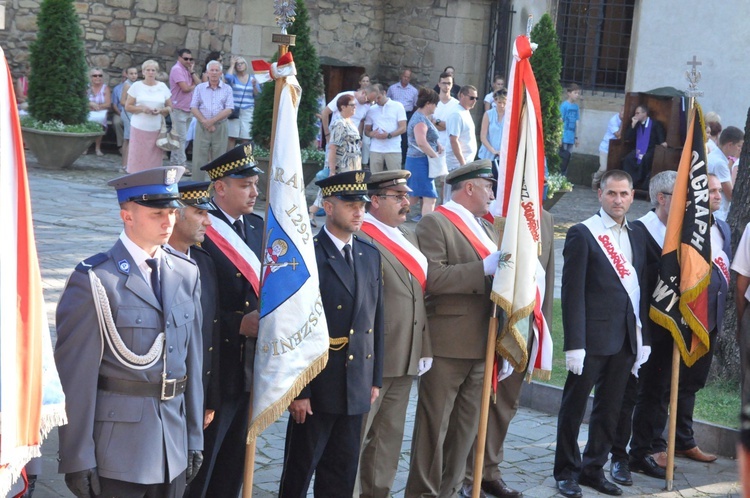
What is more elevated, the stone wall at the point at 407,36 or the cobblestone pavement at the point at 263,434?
the stone wall at the point at 407,36

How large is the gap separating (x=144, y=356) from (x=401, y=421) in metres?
1.97

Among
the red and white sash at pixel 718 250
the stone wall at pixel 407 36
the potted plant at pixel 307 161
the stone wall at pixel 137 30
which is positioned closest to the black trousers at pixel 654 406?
the red and white sash at pixel 718 250

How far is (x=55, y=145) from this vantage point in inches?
655

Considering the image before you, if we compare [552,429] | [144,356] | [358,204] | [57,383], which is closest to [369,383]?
[358,204]

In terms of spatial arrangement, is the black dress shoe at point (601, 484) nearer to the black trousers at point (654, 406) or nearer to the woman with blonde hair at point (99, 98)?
the black trousers at point (654, 406)

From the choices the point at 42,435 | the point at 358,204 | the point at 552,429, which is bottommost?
the point at 552,429

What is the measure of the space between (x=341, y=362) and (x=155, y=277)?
131cm

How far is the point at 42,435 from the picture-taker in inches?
151

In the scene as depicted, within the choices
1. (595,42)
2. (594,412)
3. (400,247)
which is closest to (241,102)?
(595,42)

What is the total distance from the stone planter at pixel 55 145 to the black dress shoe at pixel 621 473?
11960 mm

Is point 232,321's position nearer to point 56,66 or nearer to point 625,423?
point 625,423

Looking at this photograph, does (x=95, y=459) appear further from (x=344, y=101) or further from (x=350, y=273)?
(x=344, y=101)

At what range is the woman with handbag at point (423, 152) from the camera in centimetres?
1396

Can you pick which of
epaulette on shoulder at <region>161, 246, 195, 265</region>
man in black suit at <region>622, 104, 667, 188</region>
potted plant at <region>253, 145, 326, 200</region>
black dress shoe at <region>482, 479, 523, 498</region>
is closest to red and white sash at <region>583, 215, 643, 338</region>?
black dress shoe at <region>482, 479, 523, 498</region>
